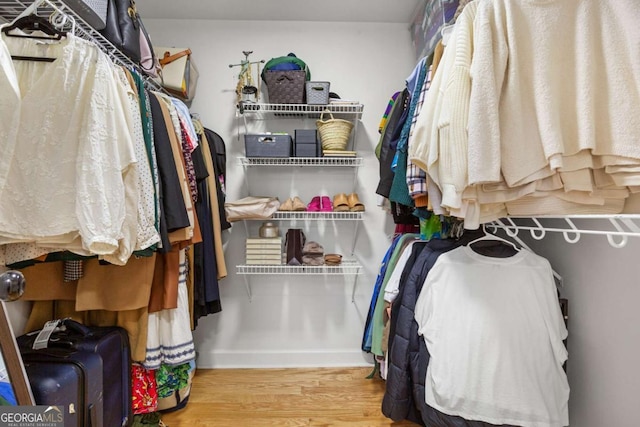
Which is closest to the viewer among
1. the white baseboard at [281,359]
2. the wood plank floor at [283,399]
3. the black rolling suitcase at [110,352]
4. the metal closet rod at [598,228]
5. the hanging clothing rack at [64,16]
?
the metal closet rod at [598,228]

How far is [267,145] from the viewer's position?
182 cm

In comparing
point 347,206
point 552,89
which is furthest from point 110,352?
point 552,89

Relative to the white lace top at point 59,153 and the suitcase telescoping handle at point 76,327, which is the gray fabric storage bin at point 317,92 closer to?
the white lace top at point 59,153

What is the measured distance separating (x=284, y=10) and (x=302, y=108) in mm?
674

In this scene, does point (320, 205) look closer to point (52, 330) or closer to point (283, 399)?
point (283, 399)

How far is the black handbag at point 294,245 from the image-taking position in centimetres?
184

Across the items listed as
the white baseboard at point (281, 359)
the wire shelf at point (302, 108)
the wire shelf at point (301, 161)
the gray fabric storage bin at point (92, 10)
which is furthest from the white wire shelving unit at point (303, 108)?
the white baseboard at point (281, 359)

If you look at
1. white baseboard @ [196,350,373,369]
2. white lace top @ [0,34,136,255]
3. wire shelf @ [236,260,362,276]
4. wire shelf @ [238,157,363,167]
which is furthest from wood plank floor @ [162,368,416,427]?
wire shelf @ [238,157,363,167]

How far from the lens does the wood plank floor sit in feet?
5.03

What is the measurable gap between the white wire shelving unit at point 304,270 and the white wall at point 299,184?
0.04 metres

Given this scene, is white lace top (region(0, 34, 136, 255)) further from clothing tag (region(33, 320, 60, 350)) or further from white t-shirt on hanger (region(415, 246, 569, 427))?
white t-shirt on hanger (region(415, 246, 569, 427))

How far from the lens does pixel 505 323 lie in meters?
1.03

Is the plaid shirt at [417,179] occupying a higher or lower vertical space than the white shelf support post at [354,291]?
higher

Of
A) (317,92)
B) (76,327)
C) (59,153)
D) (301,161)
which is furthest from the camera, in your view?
(301,161)
